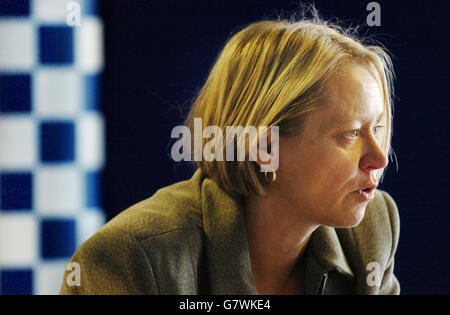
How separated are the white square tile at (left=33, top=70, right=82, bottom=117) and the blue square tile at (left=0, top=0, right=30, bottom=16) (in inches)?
5.1

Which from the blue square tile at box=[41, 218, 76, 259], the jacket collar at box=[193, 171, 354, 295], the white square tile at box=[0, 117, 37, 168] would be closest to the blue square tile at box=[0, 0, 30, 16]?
the white square tile at box=[0, 117, 37, 168]

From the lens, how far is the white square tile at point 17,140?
1123 mm

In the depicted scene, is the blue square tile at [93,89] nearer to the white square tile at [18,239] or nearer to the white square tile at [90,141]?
the white square tile at [90,141]

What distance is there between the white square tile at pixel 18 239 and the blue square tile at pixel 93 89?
0.26m

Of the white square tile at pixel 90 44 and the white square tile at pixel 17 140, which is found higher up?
the white square tile at pixel 90 44

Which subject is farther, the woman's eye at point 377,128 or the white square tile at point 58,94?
the white square tile at point 58,94

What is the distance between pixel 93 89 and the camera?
1.11m

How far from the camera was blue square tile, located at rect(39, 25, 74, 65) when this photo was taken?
1.14 metres

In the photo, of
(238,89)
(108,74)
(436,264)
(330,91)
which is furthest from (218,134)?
(436,264)

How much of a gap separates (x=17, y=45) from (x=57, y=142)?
0.70 ft

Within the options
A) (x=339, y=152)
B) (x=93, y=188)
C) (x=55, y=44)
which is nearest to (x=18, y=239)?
(x=93, y=188)

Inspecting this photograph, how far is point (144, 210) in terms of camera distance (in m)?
0.89

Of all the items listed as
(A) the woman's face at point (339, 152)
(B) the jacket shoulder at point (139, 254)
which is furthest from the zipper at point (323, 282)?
(B) the jacket shoulder at point (139, 254)
